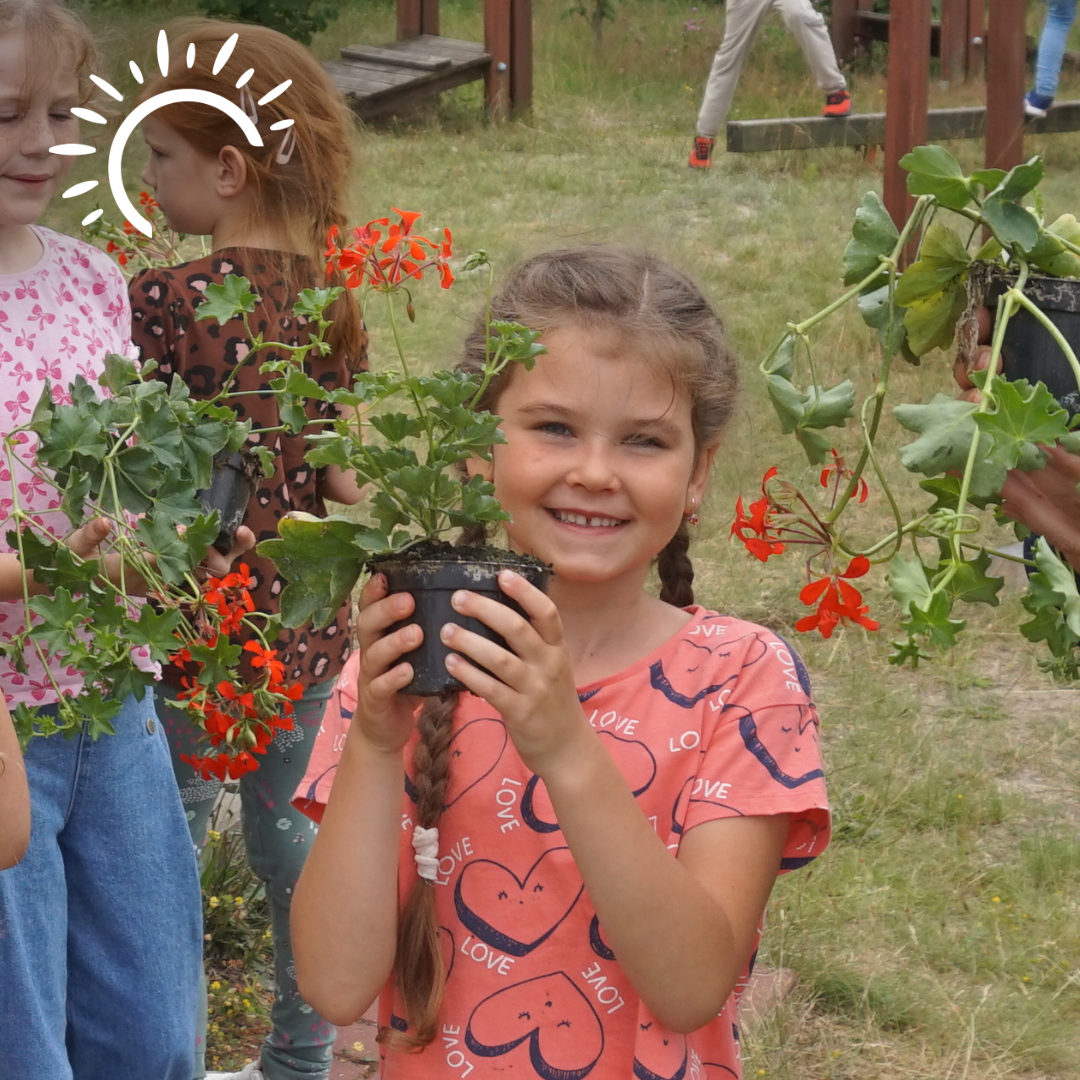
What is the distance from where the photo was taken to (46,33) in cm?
186

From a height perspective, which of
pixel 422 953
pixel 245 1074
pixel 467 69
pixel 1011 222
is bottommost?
pixel 245 1074

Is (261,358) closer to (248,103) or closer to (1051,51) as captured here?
(248,103)

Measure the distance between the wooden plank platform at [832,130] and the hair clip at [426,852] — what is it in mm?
6465

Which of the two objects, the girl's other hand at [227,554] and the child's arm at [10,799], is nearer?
the child's arm at [10,799]

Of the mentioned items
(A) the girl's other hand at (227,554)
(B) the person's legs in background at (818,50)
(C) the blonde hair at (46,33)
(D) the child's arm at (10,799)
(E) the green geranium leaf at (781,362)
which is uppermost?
(B) the person's legs in background at (818,50)

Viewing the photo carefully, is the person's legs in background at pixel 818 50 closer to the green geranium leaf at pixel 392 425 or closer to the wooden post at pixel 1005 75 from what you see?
the wooden post at pixel 1005 75

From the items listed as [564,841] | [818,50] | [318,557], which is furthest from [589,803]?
[818,50]

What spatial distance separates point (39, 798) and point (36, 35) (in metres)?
0.95

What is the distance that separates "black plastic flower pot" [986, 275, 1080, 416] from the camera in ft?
4.53

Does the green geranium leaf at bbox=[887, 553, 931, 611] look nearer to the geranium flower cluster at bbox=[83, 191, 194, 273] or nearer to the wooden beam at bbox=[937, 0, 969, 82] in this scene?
the geranium flower cluster at bbox=[83, 191, 194, 273]

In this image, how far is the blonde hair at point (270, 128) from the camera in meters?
2.48

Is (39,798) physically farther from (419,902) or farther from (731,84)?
(731,84)

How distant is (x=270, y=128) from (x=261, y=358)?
0.38 metres

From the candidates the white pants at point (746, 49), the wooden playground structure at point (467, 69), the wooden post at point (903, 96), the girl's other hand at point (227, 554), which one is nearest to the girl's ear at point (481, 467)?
the girl's other hand at point (227, 554)
